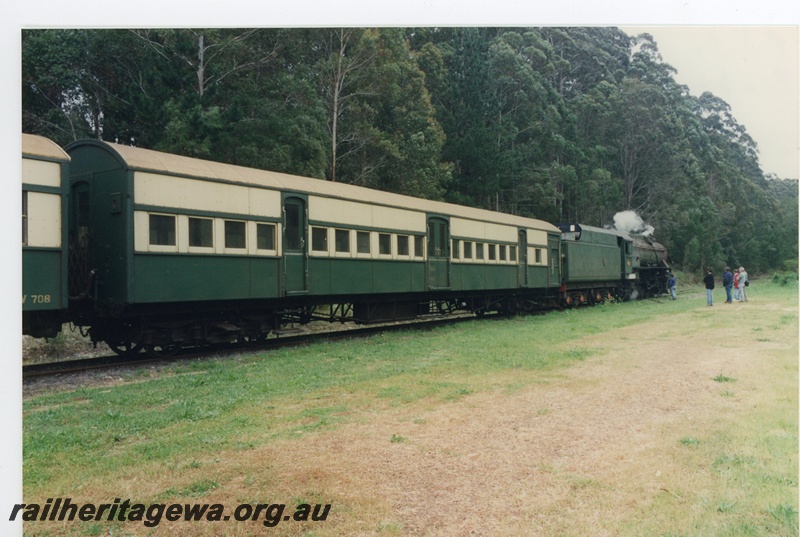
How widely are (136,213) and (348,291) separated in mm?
4721

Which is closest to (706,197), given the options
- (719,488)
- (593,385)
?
(593,385)

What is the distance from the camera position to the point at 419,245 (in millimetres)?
13570

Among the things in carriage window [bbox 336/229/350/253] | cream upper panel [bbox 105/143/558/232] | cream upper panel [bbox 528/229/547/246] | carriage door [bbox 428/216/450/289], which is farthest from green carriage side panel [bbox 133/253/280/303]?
cream upper panel [bbox 528/229/547/246]

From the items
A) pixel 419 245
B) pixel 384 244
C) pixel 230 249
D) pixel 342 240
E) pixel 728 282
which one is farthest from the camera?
pixel 728 282

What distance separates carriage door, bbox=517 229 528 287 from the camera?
58.4 feet

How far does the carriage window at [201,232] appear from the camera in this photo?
870cm

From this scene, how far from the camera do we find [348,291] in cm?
1163

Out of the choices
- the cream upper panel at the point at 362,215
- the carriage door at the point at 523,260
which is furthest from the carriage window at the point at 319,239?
the carriage door at the point at 523,260

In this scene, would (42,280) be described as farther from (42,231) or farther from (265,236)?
(265,236)

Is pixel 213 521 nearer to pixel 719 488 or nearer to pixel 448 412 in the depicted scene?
pixel 448 412

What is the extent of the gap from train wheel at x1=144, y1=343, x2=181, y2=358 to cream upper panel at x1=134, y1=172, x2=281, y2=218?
2.46 meters

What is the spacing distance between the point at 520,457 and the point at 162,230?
6223mm

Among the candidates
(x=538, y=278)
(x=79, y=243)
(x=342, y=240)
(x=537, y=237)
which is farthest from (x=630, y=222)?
(x=79, y=243)

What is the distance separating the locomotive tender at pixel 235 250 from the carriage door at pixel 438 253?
0.04 metres
